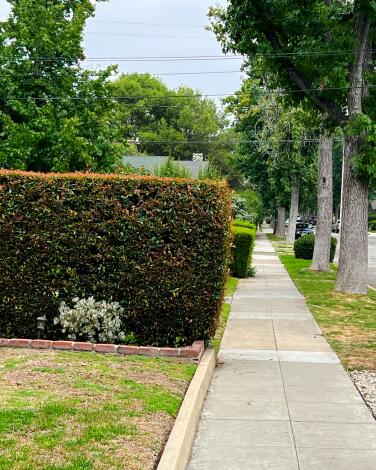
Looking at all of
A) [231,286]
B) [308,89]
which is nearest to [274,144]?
[308,89]

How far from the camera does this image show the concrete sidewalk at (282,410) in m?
4.82

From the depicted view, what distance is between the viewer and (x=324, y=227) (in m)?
22.0

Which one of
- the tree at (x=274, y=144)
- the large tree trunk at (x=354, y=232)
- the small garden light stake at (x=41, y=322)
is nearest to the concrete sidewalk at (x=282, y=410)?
the small garden light stake at (x=41, y=322)

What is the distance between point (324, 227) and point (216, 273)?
1483 cm

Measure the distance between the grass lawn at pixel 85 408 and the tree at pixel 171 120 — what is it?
70.4m

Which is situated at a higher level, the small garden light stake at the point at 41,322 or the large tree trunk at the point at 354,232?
the large tree trunk at the point at 354,232

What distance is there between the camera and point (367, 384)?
23.2 feet

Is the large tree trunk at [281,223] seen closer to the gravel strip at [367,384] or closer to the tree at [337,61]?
the tree at [337,61]

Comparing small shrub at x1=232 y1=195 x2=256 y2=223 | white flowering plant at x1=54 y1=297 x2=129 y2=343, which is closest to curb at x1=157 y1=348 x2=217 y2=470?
white flowering plant at x1=54 y1=297 x2=129 y2=343

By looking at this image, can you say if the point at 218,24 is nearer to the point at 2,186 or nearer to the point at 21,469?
the point at 2,186

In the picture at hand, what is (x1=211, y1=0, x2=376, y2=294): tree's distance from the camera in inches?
598

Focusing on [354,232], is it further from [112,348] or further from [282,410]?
[282,410]

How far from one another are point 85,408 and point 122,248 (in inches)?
125

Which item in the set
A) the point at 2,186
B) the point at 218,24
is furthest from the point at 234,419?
the point at 218,24
